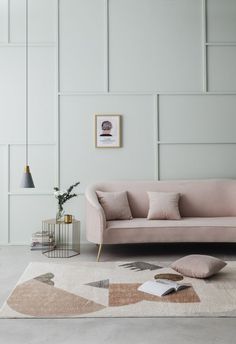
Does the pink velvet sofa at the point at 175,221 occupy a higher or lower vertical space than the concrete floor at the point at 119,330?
higher

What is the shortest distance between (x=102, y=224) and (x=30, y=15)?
9.16 ft

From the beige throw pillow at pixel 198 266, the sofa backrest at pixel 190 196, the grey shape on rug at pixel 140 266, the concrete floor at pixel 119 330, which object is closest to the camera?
A: the concrete floor at pixel 119 330

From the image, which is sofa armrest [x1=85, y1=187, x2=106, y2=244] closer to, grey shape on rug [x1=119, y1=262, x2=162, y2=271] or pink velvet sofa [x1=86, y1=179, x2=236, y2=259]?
pink velvet sofa [x1=86, y1=179, x2=236, y2=259]

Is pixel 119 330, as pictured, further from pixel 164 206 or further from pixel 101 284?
pixel 164 206

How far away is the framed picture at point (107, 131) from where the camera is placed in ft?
16.7

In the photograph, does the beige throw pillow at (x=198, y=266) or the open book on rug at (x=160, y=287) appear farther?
the beige throw pillow at (x=198, y=266)

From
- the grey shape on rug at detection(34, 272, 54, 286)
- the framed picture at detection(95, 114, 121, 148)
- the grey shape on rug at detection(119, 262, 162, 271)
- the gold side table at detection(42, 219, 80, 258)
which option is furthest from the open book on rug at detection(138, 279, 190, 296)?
the framed picture at detection(95, 114, 121, 148)

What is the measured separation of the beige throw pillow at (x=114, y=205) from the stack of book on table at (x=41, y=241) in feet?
2.52

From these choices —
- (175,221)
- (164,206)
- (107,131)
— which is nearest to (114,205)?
(164,206)

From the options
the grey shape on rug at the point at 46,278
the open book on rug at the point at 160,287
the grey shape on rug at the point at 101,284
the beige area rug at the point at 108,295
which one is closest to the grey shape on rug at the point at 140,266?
the beige area rug at the point at 108,295

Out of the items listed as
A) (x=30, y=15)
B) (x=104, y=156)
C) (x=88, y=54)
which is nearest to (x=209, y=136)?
(x=104, y=156)

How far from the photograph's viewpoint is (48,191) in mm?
5086

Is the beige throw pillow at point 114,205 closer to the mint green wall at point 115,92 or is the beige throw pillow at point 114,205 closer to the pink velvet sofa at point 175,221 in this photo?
the pink velvet sofa at point 175,221

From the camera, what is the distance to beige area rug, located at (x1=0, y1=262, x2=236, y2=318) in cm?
269
